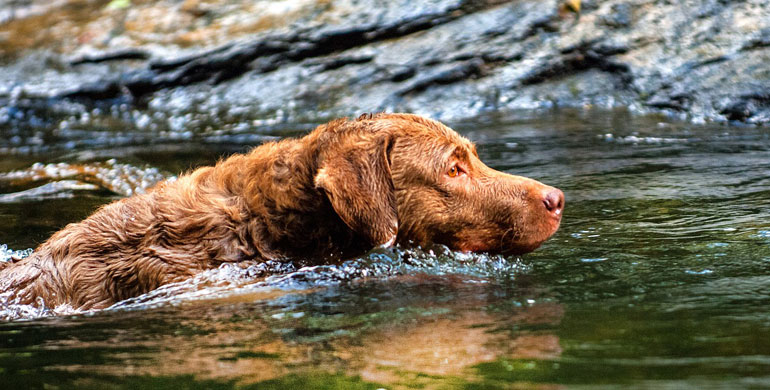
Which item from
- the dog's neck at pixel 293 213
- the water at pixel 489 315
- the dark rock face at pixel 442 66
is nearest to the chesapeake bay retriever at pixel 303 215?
the dog's neck at pixel 293 213

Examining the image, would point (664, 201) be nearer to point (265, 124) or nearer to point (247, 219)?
point (247, 219)

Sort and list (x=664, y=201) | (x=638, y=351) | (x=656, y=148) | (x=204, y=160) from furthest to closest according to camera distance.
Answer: (x=204, y=160), (x=656, y=148), (x=664, y=201), (x=638, y=351)

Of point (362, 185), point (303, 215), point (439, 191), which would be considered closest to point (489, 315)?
point (362, 185)

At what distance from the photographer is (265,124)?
1273cm

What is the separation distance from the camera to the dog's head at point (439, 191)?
5.58 metres

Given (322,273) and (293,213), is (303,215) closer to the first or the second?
(293,213)

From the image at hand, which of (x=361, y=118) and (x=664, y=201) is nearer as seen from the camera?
(x=361, y=118)

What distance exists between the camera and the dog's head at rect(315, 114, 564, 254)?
558 centimetres

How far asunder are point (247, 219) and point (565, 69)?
8.06m

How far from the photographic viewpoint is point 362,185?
5.39 metres

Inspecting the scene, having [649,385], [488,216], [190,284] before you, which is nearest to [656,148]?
[488,216]

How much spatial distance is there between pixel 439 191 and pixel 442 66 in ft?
24.0

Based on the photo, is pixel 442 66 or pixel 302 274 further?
pixel 442 66

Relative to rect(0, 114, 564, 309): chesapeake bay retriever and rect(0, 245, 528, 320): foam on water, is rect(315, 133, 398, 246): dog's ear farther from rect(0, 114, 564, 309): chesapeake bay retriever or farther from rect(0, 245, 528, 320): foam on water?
rect(0, 245, 528, 320): foam on water
